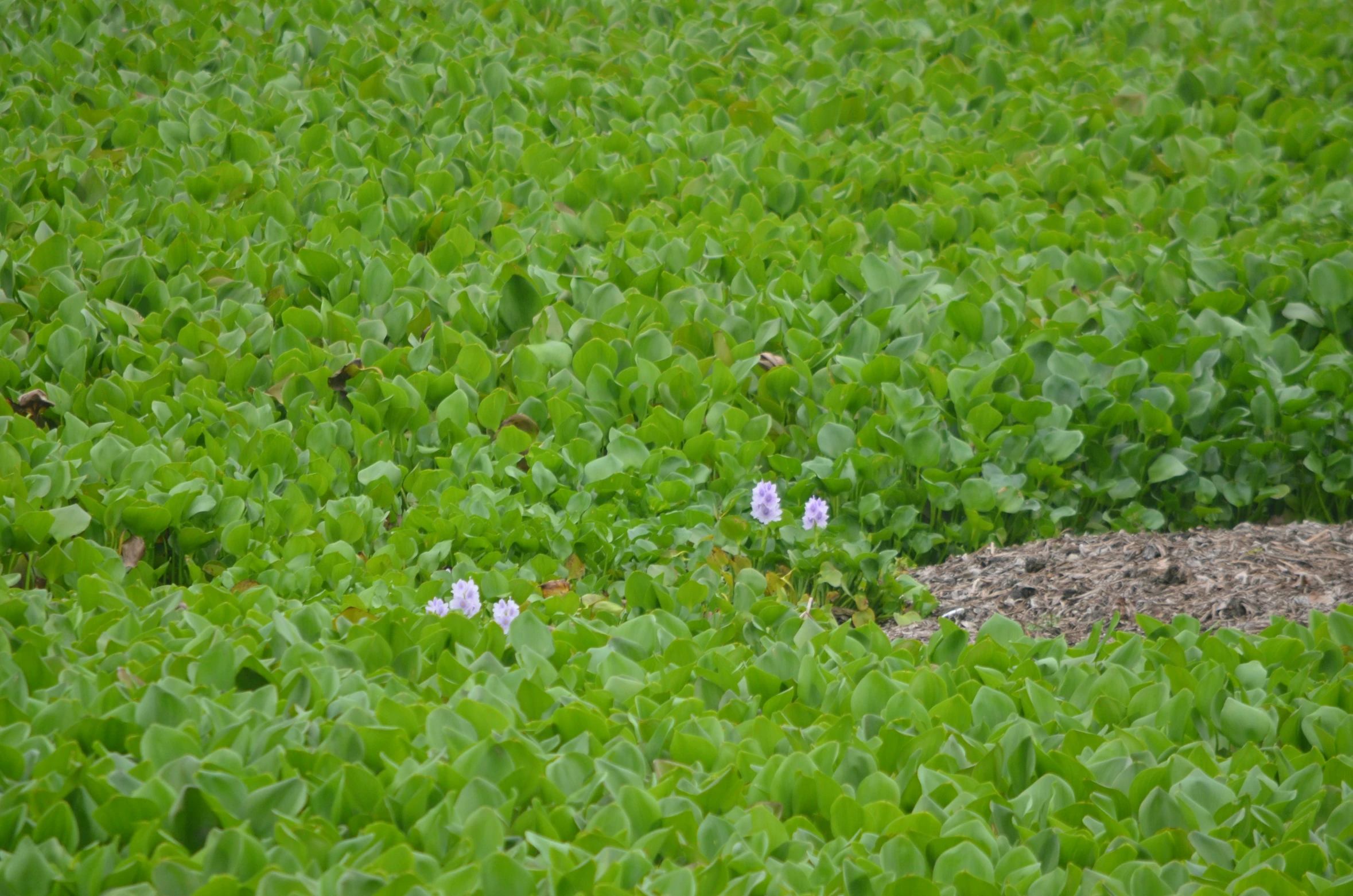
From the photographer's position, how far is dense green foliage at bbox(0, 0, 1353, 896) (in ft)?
7.52

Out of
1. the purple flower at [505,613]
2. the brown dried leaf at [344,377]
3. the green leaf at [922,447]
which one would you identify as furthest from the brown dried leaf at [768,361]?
the purple flower at [505,613]

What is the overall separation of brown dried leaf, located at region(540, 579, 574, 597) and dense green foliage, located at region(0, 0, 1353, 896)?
0.04 m

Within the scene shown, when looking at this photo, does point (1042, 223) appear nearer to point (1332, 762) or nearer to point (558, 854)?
point (1332, 762)

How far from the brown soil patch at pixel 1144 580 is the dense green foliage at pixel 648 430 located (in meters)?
0.19

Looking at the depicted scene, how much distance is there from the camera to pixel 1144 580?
398cm

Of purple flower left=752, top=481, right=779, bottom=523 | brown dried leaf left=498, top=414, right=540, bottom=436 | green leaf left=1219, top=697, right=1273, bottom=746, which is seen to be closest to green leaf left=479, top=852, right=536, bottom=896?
green leaf left=1219, top=697, right=1273, bottom=746

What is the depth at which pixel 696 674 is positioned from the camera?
279 centimetres

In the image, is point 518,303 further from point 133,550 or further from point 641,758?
point 641,758

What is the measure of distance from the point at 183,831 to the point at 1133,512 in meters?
3.47

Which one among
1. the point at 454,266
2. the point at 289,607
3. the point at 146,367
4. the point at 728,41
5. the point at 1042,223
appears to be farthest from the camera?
the point at 728,41

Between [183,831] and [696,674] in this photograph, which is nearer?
[183,831]

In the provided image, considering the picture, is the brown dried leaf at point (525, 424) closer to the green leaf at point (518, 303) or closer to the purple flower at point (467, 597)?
the green leaf at point (518, 303)

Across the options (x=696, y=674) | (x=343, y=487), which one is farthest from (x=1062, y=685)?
(x=343, y=487)

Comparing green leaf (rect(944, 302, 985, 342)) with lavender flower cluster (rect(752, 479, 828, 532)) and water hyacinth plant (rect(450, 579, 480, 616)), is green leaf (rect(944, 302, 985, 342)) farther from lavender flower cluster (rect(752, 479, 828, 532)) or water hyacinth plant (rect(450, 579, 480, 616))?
water hyacinth plant (rect(450, 579, 480, 616))
